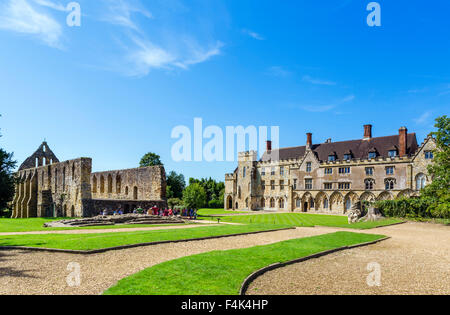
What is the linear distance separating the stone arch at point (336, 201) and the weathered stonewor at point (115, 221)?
110 ft

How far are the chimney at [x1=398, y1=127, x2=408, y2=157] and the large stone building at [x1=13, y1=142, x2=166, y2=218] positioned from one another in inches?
1428

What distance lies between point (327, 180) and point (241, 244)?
43047 millimetres

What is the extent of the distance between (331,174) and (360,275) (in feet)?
154

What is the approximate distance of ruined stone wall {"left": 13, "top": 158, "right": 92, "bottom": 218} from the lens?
33.2 metres

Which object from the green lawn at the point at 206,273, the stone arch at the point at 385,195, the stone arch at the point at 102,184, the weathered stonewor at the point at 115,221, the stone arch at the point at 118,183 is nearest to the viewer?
the green lawn at the point at 206,273

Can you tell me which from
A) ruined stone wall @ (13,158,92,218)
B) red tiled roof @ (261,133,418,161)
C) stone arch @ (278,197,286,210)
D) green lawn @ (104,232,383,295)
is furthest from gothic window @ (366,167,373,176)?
green lawn @ (104,232,383,295)

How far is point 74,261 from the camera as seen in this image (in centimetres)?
1003

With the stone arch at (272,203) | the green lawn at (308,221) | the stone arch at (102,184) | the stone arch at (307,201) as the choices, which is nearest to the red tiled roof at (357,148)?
the stone arch at (307,201)

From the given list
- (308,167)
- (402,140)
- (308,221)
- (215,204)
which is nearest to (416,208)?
(308,221)

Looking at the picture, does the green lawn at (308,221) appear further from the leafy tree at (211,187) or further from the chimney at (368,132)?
the leafy tree at (211,187)

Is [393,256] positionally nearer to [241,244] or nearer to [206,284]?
[241,244]

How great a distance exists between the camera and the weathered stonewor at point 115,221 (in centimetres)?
2245

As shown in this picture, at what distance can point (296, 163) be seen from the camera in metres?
60.2

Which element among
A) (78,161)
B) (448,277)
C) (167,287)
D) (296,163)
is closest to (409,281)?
(448,277)
